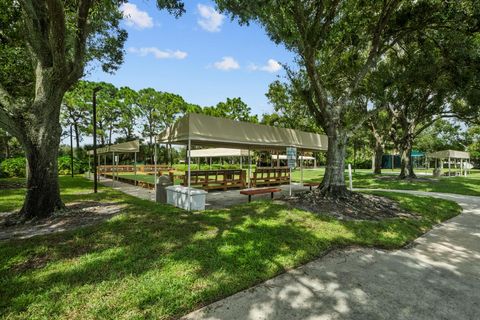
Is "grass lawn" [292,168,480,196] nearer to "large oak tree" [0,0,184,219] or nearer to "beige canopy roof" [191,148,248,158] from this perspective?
"beige canopy roof" [191,148,248,158]

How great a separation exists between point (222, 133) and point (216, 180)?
Result: 4.01 m

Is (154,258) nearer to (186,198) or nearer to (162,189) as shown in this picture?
(186,198)

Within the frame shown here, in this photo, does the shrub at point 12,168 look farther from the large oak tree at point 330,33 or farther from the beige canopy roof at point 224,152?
the large oak tree at point 330,33

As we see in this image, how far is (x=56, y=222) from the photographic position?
5652 millimetres

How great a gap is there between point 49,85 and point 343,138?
8302mm

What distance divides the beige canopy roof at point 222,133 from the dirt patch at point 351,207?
261 cm

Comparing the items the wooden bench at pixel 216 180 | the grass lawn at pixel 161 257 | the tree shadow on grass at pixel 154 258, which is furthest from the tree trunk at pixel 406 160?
the tree shadow on grass at pixel 154 258

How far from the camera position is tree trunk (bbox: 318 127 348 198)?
8.10 m

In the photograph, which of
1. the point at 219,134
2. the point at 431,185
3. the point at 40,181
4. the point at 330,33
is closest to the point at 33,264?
the point at 40,181

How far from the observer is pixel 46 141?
5871 mm

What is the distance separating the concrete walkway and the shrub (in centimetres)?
2332

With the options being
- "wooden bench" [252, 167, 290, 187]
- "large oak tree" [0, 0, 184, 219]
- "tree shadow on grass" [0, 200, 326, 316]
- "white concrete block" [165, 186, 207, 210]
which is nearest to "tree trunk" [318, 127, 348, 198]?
"tree shadow on grass" [0, 200, 326, 316]

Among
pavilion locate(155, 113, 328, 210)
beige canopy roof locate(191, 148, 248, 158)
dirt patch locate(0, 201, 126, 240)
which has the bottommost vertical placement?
dirt patch locate(0, 201, 126, 240)

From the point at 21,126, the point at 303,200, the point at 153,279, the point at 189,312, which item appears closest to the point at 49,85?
the point at 21,126
